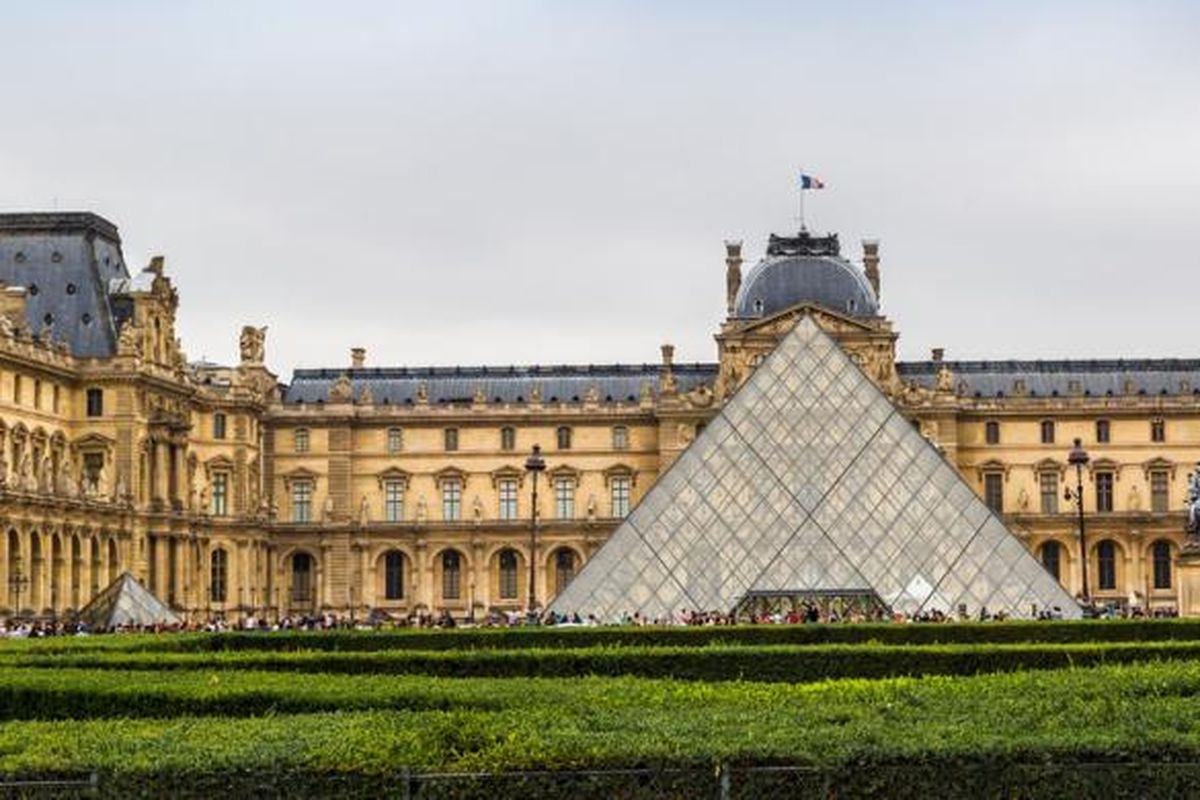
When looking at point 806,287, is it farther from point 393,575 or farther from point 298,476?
point 298,476

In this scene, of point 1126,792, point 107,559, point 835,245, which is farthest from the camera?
point 835,245

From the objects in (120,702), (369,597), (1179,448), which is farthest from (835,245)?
(120,702)

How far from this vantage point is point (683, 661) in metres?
25.8

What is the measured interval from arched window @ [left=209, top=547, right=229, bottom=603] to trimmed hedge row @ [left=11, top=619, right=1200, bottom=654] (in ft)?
138

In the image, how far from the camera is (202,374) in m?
80.4

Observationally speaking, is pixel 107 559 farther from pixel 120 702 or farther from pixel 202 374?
pixel 120 702

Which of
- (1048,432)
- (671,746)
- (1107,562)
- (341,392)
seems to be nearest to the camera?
(671,746)

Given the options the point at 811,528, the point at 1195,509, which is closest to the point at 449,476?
the point at 811,528

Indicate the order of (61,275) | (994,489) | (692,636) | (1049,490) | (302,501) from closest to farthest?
(692,636), (61,275), (994,489), (1049,490), (302,501)

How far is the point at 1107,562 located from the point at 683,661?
57.4 m

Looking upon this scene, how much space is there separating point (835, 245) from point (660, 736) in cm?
6973

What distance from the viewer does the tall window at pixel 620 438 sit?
8269 centimetres

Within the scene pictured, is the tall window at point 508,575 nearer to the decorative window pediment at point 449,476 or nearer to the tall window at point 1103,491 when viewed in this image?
the decorative window pediment at point 449,476

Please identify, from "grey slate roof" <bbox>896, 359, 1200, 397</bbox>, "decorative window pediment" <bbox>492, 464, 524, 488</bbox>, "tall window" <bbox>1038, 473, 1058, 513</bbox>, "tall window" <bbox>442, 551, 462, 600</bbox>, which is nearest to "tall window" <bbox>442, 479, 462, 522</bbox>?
"decorative window pediment" <bbox>492, 464, 524, 488</bbox>
